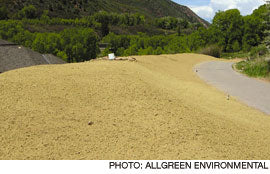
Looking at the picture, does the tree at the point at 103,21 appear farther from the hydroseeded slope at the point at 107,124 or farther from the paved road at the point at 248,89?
the hydroseeded slope at the point at 107,124

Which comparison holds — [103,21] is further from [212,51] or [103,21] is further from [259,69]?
[259,69]

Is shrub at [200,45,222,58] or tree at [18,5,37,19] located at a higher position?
tree at [18,5,37,19]

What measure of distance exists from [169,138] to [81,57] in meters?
31.7

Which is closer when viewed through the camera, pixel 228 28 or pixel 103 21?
pixel 228 28

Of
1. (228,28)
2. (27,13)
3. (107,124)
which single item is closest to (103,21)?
(27,13)

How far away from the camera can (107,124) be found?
4605mm

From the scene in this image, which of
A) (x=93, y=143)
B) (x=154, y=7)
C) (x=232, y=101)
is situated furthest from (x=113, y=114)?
(x=154, y=7)

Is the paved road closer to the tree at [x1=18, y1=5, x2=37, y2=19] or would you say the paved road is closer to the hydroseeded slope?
the hydroseeded slope

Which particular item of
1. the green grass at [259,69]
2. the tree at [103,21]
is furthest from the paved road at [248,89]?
the tree at [103,21]

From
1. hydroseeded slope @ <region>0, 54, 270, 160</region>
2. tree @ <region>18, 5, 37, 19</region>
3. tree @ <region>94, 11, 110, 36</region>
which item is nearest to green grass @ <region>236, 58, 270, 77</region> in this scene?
hydroseeded slope @ <region>0, 54, 270, 160</region>

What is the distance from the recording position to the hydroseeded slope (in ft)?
12.8

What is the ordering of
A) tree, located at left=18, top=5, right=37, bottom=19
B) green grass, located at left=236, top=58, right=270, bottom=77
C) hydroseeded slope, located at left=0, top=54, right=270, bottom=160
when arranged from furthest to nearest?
tree, located at left=18, top=5, right=37, bottom=19, green grass, located at left=236, top=58, right=270, bottom=77, hydroseeded slope, located at left=0, top=54, right=270, bottom=160

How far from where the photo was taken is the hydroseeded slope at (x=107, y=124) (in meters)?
3.89

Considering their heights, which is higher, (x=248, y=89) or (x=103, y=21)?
(x=103, y=21)
